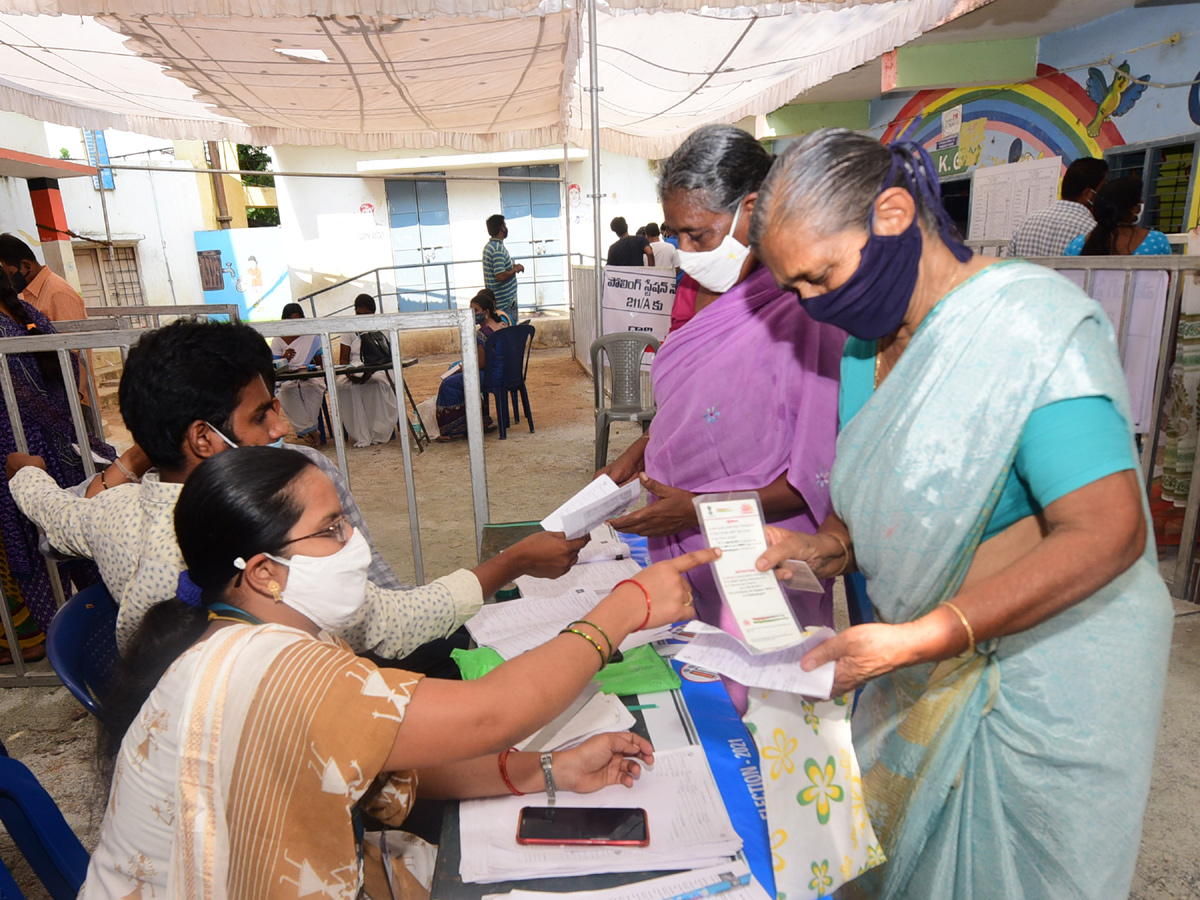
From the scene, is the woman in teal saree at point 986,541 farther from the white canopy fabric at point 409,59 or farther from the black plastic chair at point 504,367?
the black plastic chair at point 504,367

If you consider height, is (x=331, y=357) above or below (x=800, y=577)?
above

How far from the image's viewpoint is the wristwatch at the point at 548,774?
123cm

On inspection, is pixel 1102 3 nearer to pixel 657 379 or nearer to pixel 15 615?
pixel 657 379

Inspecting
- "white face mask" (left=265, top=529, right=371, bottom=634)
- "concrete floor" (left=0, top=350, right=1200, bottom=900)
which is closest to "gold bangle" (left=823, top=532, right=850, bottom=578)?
"concrete floor" (left=0, top=350, right=1200, bottom=900)

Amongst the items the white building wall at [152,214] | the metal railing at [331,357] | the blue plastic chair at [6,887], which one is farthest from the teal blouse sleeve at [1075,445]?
the white building wall at [152,214]

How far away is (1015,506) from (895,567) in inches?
7.8

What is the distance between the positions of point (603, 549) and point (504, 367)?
5.49 metres

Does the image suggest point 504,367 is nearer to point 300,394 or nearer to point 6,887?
point 300,394

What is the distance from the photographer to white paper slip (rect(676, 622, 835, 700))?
3.35 ft

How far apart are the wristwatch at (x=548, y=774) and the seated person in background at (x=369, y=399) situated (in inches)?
252

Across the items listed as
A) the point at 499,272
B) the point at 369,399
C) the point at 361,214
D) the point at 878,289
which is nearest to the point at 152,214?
the point at 361,214

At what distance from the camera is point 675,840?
3.56ft

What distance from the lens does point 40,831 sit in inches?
51.9

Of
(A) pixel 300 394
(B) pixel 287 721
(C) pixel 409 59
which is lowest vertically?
(A) pixel 300 394
